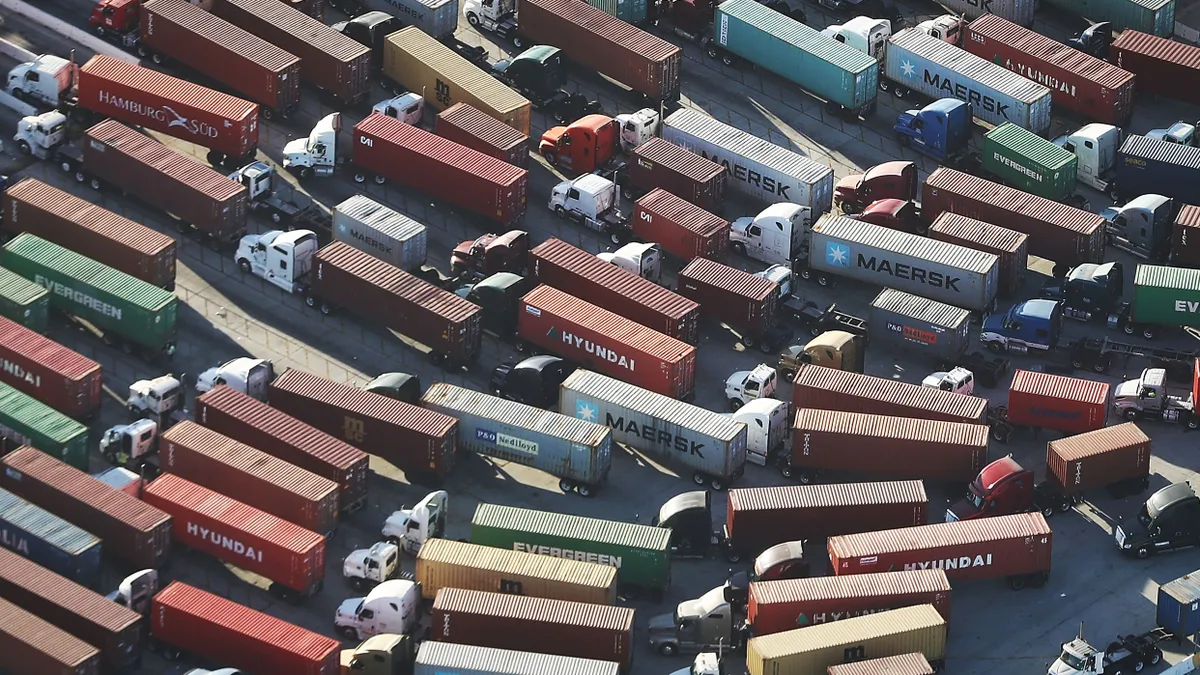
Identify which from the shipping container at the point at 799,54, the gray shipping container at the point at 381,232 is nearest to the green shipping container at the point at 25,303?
the gray shipping container at the point at 381,232

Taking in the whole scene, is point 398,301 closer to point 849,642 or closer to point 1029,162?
point 849,642

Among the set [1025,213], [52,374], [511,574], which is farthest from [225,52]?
[1025,213]

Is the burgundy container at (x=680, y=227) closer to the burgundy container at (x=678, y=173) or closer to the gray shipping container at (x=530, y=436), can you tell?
the burgundy container at (x=678, y=173)

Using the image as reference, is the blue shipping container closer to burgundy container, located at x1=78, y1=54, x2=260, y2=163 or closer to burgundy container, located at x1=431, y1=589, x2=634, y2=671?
burgundy container, located at x1=431, y1=589, x2=634, y2=671

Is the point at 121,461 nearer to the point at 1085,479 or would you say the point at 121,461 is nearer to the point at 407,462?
the point at 407,462

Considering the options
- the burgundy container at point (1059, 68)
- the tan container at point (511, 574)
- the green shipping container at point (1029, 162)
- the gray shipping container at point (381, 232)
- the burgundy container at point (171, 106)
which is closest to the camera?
the tan container at point (511, 574)

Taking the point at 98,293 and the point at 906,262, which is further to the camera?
the point at 906,262

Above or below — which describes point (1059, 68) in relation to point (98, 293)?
above

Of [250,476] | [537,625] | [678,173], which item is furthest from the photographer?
[678,173]
